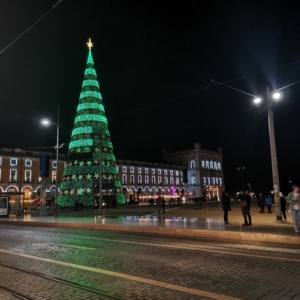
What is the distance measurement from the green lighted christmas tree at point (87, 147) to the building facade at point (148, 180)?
4332cm

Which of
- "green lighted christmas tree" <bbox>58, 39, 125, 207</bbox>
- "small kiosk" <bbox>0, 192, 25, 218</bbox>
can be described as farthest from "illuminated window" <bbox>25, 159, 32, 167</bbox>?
"small kiosk" <bbox>0, 192, 25, 218</bbox>

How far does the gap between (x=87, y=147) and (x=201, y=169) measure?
8124 cm

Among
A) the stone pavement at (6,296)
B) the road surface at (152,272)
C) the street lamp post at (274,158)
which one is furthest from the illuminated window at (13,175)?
the stone pavement at (6,296)

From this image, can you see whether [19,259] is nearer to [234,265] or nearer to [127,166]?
[234,265]

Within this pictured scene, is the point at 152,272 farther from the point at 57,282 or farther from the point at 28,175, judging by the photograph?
the point at 28,175

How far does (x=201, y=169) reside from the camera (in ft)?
389

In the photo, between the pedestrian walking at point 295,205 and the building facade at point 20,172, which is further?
the building facade at point 20,172

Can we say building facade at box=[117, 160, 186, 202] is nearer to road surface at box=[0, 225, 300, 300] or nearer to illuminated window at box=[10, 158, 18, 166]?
illuminated window at box=[10, 158, 18, 166]

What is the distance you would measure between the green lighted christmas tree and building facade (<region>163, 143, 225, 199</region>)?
72323mm

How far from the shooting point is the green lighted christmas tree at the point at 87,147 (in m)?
41.7

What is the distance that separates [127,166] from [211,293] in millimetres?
88929

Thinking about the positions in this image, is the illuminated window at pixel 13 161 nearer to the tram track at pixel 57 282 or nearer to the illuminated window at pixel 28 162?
the illuminated window at pixel 28 162

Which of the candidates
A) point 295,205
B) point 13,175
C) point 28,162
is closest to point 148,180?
point 28,162

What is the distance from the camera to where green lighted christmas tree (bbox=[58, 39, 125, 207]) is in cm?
4169
